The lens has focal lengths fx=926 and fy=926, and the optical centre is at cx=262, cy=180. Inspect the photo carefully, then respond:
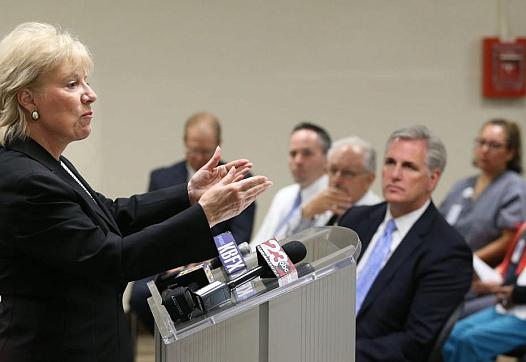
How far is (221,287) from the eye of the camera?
6.36ft

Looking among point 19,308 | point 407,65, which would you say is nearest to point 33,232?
point 19,308

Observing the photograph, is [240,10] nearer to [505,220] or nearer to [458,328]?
[505,220]

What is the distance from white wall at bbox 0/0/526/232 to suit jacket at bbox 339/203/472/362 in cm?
305

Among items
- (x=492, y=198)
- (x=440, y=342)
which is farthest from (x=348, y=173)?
(x=440, y=342)

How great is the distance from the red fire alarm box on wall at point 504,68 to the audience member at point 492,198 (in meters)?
1.02

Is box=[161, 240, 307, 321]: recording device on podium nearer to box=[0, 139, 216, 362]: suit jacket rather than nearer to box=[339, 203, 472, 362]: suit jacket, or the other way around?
box=[0, 139, 216, 362]: suit jacket

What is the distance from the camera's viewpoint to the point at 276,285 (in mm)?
1953

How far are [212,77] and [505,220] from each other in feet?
7.32

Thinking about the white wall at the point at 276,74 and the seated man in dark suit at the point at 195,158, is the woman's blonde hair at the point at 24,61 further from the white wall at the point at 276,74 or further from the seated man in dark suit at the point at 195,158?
the white wall at the point at 276,74

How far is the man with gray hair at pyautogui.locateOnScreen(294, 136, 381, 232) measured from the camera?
4441mm

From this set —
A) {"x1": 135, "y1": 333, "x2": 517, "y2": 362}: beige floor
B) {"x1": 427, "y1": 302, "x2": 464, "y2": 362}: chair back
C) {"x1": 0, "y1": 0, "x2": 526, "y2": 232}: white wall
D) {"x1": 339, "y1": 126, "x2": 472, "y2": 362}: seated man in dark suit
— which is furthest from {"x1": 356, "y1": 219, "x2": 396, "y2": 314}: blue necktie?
{"x1": 0, "y1": 0, "x2": 526, "y2": 232}: white wall

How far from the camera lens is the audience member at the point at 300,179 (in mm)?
4964

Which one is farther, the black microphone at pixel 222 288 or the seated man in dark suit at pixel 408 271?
the seated man in dark suit at pixel 408 271

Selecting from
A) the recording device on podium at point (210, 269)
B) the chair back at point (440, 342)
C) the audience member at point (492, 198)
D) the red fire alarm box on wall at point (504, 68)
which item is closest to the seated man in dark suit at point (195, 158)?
the audience member at point (492, 198)
